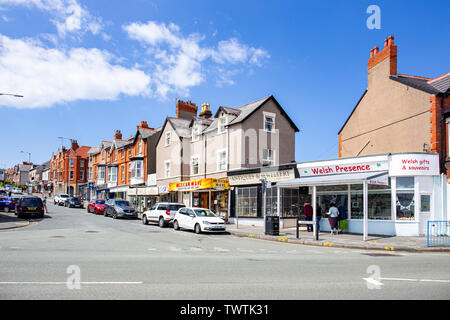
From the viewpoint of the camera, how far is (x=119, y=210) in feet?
101

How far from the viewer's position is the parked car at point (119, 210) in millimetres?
30873

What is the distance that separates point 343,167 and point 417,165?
12.7 ft

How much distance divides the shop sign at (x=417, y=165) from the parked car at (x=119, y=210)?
21.8 meters

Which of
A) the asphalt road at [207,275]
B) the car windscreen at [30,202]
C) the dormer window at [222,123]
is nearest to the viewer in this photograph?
the asphalt road at [207,275]

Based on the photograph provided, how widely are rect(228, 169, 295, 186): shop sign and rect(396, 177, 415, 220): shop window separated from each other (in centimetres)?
660

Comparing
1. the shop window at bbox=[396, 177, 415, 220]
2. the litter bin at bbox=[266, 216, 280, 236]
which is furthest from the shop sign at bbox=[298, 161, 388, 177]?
the litter bin at bbox=[266, 216, 280, 236]

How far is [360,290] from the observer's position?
679 cm

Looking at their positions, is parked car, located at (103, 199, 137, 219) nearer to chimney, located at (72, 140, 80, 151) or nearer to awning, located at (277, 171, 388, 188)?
awning, located at (277, 171, 388, 188)

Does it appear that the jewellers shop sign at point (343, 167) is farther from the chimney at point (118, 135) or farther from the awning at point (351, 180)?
the chimney at point (118, 135)

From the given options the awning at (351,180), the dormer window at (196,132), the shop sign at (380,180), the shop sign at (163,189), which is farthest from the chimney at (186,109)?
the shop sign at (380,180)

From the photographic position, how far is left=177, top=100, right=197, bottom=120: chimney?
1542 inches

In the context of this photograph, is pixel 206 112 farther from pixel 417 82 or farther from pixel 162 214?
pixel 417 82

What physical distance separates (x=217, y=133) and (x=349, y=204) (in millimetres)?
13203
